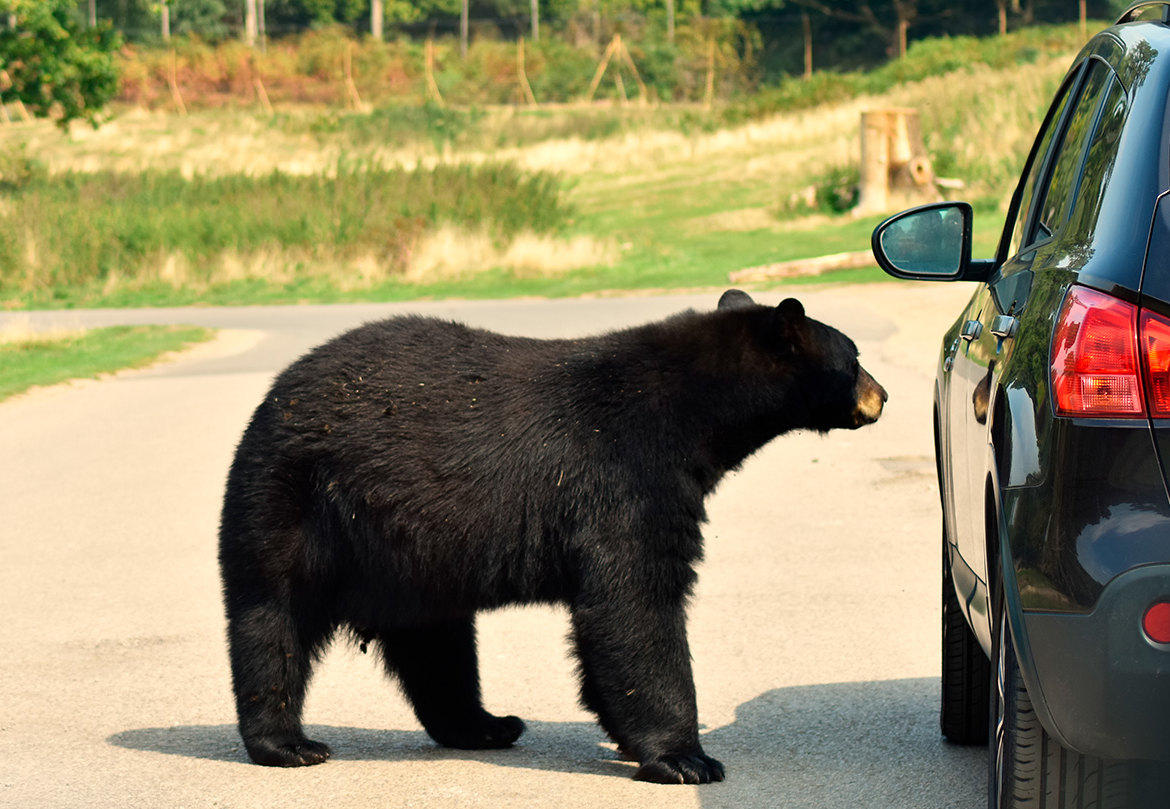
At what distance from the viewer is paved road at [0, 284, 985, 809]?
4.62 meters

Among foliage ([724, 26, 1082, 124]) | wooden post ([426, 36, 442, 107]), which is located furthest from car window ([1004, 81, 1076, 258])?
wooden post ([426, 36, 442, 107])

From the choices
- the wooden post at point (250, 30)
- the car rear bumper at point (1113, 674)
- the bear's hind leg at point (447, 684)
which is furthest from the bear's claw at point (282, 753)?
the wooden post at point (250, 30)

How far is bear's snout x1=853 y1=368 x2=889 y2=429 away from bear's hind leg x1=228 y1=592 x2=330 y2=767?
196 centimetres

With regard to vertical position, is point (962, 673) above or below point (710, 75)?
below

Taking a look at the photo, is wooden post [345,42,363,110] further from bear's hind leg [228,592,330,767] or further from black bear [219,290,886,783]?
bear's hind leg [228,592,330,767]

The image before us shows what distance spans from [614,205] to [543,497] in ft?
112

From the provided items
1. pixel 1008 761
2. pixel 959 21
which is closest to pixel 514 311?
pixel 1008 761

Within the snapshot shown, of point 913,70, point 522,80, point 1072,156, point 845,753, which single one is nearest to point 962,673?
point 845,753

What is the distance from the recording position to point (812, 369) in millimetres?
5125

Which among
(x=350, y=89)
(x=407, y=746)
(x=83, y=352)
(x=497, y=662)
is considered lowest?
(x=83, y=352)

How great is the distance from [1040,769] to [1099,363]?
81cm

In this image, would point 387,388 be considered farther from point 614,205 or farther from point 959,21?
point 959,21

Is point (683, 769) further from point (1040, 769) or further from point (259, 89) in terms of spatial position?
point (259, 89)

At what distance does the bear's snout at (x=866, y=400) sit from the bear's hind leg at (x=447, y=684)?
148 cm
